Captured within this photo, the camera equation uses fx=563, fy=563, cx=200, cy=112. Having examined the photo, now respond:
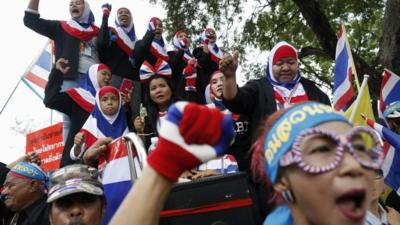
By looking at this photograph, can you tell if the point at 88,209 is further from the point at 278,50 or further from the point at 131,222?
the point at 278,50

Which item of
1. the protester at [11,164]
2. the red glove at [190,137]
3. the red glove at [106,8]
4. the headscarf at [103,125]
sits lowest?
the protester at [11,164]

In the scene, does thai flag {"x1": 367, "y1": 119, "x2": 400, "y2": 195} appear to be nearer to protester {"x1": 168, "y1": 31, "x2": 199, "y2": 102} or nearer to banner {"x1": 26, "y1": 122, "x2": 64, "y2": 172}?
protester {"x1": 168, "y1": 31, "x2": 199, "y2": 102}

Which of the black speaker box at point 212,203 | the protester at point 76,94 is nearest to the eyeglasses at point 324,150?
the black speaker box at point 212,203

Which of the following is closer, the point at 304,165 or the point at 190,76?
the point at 304,165

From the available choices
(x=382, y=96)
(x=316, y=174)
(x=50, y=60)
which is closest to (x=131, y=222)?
(x=316, y=174)

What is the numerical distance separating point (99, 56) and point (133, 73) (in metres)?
0.45

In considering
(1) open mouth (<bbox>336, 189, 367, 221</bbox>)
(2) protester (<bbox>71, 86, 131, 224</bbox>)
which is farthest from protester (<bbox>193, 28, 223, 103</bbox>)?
(1) open mouth (<bbox>336, 189, 367, 221</bbox>)

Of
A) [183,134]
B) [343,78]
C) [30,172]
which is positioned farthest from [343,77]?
[183,134]

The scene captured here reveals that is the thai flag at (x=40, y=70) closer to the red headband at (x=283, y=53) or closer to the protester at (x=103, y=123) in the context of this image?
the protester at (x=103, y=123)

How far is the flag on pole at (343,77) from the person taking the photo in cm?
471

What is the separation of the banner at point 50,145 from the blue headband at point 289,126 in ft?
20.3

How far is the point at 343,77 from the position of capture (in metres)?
4.86

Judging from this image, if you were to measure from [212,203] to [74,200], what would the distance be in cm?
73

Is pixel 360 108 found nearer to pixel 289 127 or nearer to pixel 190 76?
pixel 289 127
